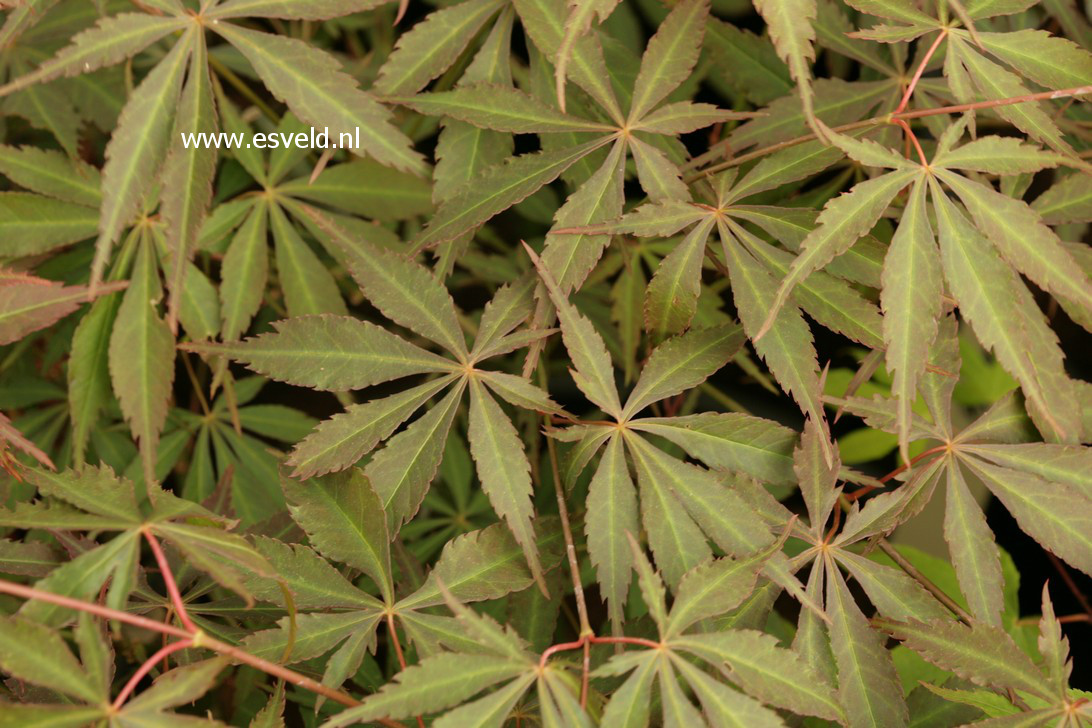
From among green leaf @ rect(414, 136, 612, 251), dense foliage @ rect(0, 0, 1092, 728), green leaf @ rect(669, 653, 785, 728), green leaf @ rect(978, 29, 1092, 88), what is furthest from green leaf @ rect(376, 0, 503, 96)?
green leaf @ rect(669, 653, 785, 728)

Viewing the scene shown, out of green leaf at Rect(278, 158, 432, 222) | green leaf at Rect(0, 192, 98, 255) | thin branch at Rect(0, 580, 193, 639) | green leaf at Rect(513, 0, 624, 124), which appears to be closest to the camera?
thin branch at Rect(0, 580, 193, 639)

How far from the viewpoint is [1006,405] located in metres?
0.78

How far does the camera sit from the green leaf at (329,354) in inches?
27.5

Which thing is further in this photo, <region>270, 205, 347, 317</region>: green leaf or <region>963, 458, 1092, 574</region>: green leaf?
<region>270, 205, 347, 317</region>: green leaf

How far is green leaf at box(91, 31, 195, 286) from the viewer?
2.05 ft

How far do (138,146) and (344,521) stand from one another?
33 cm

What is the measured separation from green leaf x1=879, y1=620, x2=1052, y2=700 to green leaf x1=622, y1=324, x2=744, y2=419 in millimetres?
251

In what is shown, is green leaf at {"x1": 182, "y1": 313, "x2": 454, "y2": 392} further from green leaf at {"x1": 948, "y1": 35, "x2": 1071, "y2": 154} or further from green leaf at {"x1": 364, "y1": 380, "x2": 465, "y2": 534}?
green leaf at {"x1": 948, "y1": 35, "x2": 1071, "y2": 154}

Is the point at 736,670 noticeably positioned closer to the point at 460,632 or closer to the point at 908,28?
the point at 460,632

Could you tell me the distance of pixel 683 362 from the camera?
2.42 feet

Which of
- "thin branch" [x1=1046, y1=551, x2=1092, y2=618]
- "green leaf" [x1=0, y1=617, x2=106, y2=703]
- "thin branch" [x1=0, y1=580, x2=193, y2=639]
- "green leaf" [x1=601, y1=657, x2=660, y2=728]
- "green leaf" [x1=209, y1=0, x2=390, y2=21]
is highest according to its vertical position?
"green leaf" [x1=209, y1=0, x2=390, y2=21]

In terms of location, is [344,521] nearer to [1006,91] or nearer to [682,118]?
[682,118]

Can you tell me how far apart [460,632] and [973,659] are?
0.39 meters

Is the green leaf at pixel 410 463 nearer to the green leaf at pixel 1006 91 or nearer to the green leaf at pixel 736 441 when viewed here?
the green leaf at pixel 736 441
